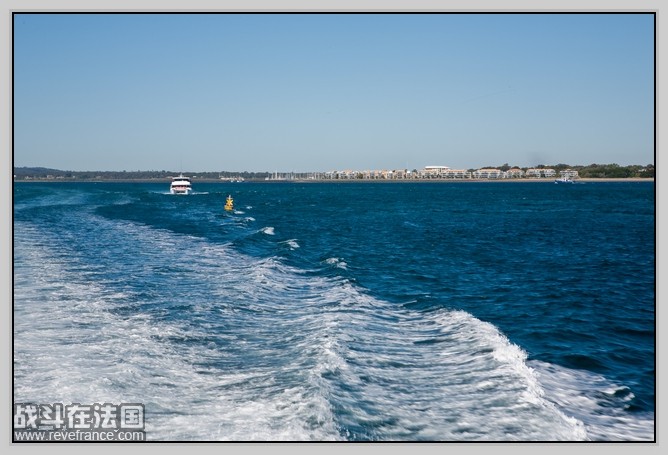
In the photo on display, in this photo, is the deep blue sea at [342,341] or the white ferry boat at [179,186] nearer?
the deep blue sea at [342,341]

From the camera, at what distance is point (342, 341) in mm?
17031

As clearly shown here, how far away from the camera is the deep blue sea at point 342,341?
1209 cm

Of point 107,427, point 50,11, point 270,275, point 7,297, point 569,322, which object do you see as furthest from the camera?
point 270,275

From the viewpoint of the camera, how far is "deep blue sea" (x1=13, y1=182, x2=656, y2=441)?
Result: 12.1m

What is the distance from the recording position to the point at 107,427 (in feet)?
38.3

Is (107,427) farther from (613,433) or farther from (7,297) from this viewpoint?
(613,433)

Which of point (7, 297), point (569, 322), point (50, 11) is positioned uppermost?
point (50, 11)

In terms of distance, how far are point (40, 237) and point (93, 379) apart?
30092 millimetres

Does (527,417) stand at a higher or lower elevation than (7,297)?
lower

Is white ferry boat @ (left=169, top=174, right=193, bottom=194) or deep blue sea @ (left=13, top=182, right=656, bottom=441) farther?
white ferry boat @ (left=169, top=174, right=193, bottom=194)

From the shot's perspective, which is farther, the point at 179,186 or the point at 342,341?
the point at 179,186

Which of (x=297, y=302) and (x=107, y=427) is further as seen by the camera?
(x=297, y=302)

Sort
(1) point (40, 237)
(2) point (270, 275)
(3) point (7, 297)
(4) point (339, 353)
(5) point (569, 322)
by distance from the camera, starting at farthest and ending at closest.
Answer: (1) point (40, 237) → (2) point (270, 275) → (5) point (569, 322) → (4) point (339, 353) → (3) point (7, 297)

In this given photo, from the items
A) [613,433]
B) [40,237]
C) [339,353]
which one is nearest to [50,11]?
[339,353]
